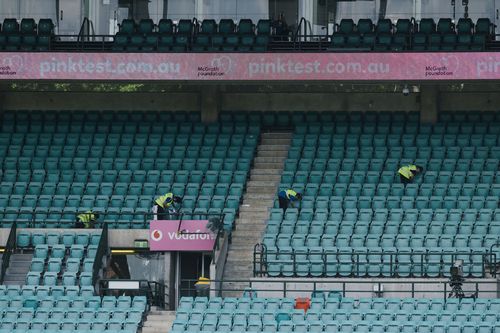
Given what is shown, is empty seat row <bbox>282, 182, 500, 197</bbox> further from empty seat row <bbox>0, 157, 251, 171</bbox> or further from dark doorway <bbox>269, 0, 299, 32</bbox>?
dark doorway <bbox>269, 0, 299, 32</bbox>

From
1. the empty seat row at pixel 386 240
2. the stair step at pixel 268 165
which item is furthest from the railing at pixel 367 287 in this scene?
the stair step at pixel 268 165

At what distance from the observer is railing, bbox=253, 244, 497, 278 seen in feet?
107

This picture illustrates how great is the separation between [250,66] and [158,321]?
330 inches

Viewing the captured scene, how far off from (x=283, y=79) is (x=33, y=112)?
22.3ft

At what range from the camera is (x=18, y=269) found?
34.2 m

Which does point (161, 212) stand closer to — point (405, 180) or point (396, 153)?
point (405, 180)

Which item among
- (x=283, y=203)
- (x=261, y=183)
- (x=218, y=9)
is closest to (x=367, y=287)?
(x=283, y=203)

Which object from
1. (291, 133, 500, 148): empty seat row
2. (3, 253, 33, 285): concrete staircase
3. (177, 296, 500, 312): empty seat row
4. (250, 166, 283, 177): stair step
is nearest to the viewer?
(177, 296, 500, 312): empty seat row

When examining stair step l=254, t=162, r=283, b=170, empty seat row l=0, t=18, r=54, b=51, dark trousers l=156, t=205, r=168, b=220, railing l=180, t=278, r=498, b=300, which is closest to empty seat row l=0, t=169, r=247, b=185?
stair step l=254, t=162, r=283, b=170

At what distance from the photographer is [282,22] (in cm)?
4050

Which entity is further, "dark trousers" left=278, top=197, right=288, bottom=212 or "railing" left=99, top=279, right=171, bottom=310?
"dark trousers" left=278, top=197, right=288, bottom=212

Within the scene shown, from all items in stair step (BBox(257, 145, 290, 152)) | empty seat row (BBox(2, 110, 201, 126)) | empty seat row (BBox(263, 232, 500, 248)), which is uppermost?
empty seat row (BBox(2, 110, 201, 126))

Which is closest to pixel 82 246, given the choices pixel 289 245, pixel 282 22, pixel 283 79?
pixel 289 245

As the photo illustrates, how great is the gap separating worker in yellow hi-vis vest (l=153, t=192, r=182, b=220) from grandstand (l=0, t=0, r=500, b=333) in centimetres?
31
